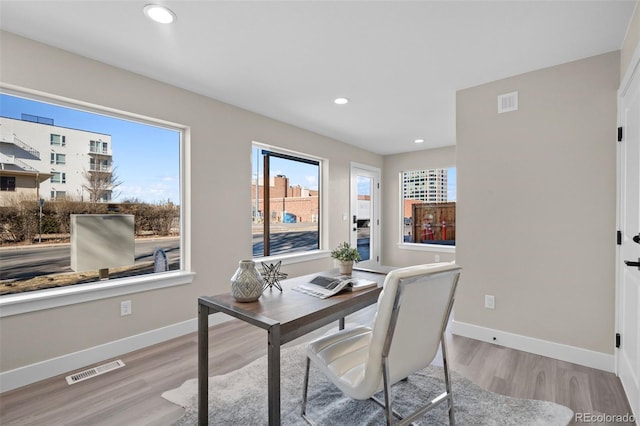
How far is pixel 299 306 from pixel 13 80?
7.93 ft

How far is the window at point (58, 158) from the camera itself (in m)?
2.41

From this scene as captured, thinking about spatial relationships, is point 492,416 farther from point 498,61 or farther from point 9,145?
point 9,145

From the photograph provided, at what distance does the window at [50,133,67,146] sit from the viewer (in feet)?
7.88

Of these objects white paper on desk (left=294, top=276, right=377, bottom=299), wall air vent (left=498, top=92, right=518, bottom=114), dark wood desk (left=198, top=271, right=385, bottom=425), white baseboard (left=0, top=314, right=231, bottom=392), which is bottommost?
white baseboard (left=0, top=314, right=231, bottom=392)

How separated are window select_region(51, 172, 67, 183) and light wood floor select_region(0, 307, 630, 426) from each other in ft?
4.70

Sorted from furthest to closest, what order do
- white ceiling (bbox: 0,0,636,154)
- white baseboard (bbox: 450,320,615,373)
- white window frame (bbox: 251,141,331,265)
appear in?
white window frame (bbox: 251,141,331,265), white baseboard (bbox: 450,320,615,373), white ceiling (bbox: 0,0,636,154)

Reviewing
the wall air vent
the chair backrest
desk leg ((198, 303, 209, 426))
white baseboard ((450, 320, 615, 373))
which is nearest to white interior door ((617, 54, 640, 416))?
white baseboard ((450, 320, 615, 373))

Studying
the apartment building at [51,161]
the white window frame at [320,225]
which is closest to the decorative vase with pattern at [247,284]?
the apartment building at [51,161]

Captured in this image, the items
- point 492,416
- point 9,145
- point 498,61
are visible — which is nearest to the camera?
point 492,416

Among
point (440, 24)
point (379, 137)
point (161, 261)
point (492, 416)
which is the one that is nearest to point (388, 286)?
point (492, 416)

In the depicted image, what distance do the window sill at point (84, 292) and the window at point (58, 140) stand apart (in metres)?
1.11

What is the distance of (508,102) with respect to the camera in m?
2.77

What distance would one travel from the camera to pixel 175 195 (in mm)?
3125

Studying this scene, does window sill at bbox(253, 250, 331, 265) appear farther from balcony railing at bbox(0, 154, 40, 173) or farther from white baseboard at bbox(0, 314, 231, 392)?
balcony railing at bbox(0, 154, 40, 173)
